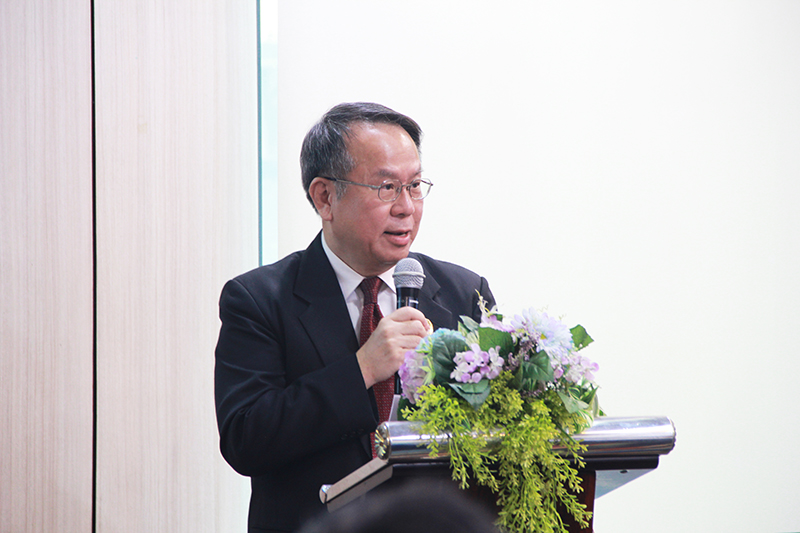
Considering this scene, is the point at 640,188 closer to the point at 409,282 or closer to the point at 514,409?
the point at 409,282

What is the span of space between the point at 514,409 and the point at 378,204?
0.86m

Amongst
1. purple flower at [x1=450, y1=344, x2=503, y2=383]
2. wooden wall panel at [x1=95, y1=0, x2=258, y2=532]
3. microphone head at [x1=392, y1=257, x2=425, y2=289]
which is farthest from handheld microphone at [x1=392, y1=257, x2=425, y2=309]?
wooden wall panel at [x1=95, y1=0, x2=258, y2=532]

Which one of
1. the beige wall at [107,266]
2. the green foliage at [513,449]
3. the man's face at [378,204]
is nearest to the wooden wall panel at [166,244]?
the beige wall at [107,266]

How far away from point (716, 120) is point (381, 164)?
7.91ft

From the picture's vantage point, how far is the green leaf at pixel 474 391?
1.02m

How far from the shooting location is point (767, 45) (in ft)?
11.4

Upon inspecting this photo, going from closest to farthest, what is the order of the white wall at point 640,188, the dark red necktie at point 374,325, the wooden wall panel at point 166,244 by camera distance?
the dark red necktie at point 374,325 < the wooden wall panel at point 166,244 < the white wall at point 640,188

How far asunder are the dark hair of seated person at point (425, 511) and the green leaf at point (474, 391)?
142mm

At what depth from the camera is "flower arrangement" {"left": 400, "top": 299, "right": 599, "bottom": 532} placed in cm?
100

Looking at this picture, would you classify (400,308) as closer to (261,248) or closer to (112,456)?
(112,456)

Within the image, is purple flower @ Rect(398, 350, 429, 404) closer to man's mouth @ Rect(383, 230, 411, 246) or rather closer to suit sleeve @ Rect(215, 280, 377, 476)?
suit sleeve @ Rect(215, 280, 377, 476)

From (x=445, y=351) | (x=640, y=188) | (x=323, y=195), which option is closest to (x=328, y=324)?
(x=323, y=195)

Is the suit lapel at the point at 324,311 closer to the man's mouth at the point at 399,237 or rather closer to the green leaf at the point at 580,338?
the man's mouth at the point at 399,237

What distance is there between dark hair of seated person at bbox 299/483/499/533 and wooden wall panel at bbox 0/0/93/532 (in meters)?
1.26
